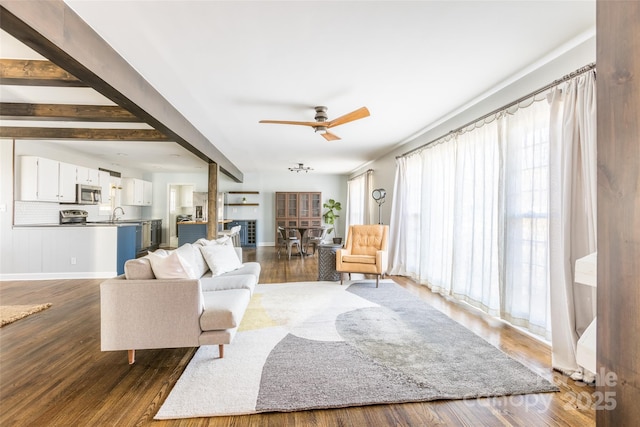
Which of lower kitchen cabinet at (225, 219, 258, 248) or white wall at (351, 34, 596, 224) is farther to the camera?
lower kitchen cabinet at (225, 219, 258, 248)

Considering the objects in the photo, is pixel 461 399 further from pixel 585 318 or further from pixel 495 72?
pixel 495 72

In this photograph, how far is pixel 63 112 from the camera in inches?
137

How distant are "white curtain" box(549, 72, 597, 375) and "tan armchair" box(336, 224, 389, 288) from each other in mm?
2313

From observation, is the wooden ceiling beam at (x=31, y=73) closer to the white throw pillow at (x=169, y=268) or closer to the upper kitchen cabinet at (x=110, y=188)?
the white throw pillow at (x=169, y=268)

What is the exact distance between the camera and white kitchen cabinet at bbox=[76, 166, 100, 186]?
5915 millimetres

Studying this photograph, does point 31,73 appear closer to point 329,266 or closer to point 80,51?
point 80,51

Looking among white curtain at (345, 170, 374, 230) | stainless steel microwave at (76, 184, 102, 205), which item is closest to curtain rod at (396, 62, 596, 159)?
white curtain at (345, 170, 374, 230)

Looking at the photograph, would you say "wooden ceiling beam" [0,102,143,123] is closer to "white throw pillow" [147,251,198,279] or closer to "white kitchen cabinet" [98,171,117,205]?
"white throw pillow" [147,251,198,279]

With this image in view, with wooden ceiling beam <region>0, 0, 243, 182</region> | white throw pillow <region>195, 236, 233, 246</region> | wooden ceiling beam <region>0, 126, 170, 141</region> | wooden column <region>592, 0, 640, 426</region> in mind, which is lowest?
white throw pillow <region>195, 236, 233, 246</region>

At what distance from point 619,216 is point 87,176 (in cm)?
789

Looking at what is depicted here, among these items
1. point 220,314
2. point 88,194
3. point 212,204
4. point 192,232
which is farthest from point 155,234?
point 220,314

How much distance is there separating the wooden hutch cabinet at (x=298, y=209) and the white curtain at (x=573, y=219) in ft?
25.1

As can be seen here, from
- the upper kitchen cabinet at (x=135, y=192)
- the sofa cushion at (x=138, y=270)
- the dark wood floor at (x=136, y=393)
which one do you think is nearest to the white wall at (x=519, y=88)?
the dark wood floor at (x=136, y=393)

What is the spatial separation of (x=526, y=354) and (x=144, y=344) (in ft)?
9.74
